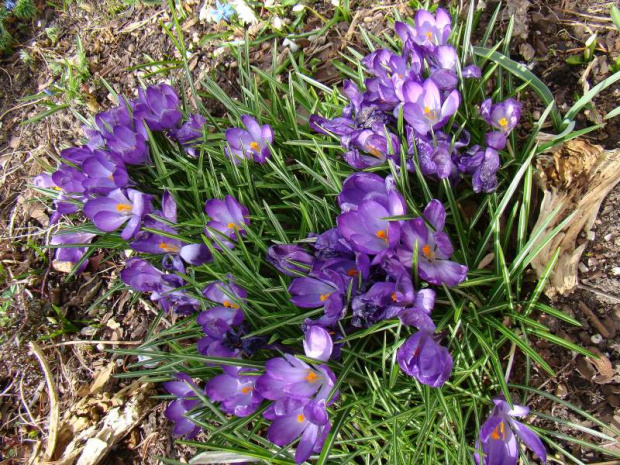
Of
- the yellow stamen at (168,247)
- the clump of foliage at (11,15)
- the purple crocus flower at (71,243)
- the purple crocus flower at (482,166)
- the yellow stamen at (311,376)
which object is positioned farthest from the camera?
the clump of foliage at (11,15)

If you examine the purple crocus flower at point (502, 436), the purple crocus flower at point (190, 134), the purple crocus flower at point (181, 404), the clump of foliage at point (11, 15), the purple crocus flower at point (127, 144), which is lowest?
the purple crocus flower at point (502, 436)

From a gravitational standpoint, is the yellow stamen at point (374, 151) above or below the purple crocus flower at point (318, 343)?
above

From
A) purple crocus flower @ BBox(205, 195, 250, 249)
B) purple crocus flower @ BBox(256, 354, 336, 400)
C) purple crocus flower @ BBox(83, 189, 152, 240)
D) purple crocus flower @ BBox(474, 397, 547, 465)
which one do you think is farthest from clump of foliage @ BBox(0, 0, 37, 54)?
A: purple crocus flower @ BBox(474, 397, 547, 465)

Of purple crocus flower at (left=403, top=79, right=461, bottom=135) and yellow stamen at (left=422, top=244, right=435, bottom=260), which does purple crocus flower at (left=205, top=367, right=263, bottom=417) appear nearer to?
yellow stamen at (left=422, top=244, right=435, bottom=260)

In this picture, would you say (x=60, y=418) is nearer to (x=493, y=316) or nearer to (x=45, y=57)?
(x=493, y=316)

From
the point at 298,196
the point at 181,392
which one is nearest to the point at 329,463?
the point at 181,392

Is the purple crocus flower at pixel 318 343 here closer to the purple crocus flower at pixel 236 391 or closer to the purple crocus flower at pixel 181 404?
the purple crocus flower at pixel 236 391

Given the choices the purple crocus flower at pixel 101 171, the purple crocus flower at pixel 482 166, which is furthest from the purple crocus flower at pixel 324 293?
the purple crocus flower at pixel 101 171
